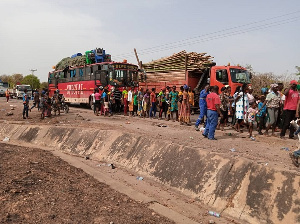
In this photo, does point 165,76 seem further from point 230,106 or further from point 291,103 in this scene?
point 291,103

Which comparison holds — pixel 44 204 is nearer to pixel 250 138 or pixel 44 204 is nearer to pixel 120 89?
pixel 250 138

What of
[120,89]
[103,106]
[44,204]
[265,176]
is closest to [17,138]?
[103,106]

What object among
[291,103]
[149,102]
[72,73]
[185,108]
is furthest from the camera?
[72,73]

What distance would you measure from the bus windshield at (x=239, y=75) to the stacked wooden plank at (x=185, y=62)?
158 cm

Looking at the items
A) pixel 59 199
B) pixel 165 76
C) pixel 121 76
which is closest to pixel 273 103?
pixel 59 199

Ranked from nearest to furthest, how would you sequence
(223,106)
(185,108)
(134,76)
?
(223,106)
(185,108)
(134,76)

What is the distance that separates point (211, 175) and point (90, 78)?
1349 centimetres

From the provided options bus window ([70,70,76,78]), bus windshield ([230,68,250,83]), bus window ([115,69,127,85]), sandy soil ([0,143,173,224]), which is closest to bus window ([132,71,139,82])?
bus window ([115,69,127,85])

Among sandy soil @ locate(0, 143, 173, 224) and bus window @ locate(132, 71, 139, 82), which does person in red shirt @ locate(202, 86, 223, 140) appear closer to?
sandy soil @ locate(0, 143, 173, 224)

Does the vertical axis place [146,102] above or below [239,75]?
below

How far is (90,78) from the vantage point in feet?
56.5

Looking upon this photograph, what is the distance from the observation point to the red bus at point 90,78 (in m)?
15.5

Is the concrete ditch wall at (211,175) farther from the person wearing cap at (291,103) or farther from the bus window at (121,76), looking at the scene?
the bus window at (121,76)

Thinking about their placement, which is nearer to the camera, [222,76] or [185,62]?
[222,76]
